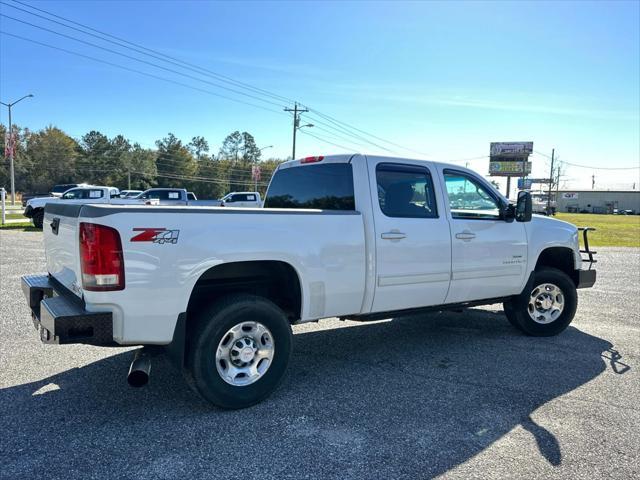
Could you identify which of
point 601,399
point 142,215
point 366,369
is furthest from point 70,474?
point 601,399

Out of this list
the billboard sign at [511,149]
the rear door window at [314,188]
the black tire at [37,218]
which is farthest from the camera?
the billboard sign at [511,149]

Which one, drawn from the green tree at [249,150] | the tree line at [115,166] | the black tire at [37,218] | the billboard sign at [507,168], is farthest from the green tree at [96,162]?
the black tire at [37,218]

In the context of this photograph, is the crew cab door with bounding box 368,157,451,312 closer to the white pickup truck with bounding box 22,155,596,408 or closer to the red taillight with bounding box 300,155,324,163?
the white pickup truck with bounding box 22,155,596,408

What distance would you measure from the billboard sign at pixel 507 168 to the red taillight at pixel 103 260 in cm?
7647

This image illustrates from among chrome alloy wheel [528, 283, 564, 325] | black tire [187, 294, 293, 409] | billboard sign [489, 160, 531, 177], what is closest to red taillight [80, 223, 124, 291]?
black tire [187, 294, 293, 409]

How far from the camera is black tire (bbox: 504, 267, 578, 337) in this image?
5.72 meters

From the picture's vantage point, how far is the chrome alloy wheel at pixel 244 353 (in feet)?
11.8

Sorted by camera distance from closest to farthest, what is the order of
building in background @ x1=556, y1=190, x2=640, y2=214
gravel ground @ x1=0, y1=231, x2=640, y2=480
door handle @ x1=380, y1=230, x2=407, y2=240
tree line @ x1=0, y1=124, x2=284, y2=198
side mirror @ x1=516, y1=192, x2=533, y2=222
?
1. gravel ground @ x1=0, y1=231, x2=640, y2=480
2. door handle @ x1=380, y1=230, x2=407, y2=240
3. side mirror @ x1=516, y1=192, x2=533, y2=222
4. tree line @ x1=0, y1=124, x2=284, y2=198
5. building in background @ x1=556, y1=190, x2=640, y2=214

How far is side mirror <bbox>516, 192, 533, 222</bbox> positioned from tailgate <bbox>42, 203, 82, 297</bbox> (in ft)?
13.8

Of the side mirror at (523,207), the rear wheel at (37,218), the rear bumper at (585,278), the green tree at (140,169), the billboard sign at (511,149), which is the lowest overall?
the rear wheel at (37,218)

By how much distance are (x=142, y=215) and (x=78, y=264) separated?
60cm

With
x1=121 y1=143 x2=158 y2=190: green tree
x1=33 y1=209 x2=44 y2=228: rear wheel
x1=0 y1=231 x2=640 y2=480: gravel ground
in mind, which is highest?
x1=121 y1=143 x2=158 y2=190: green tree

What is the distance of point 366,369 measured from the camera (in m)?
4.62

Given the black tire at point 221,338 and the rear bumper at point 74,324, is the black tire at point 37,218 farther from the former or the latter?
the black tire at point 221,338
